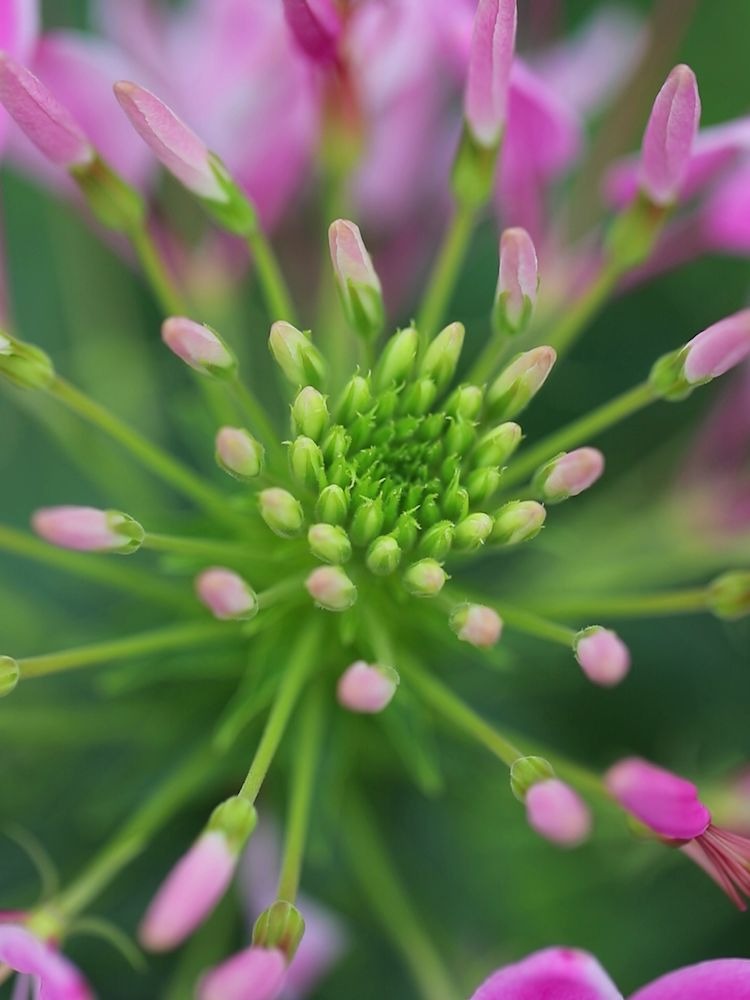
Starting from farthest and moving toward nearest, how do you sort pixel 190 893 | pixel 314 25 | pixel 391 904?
1. pixel 391 904
2. pixel 314 25
3. pixel 190 893

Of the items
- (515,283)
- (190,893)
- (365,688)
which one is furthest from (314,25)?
(190,893)

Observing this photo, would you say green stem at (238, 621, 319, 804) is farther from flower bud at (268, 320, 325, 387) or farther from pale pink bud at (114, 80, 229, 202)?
pale pink bud at (114, 80, 229, 202)

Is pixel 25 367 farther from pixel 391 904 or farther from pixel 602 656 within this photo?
pixel 391 904

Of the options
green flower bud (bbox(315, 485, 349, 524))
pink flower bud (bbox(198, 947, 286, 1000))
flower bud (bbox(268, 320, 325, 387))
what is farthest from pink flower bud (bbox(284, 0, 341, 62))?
pink flower bud (bbox(198, 947, 286, 1000))

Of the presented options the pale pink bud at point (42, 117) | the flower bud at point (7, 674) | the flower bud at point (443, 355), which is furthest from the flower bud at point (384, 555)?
the pale pink bud at point (42, 117)

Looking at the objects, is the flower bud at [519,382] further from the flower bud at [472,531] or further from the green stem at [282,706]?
the green stem at [282,706]

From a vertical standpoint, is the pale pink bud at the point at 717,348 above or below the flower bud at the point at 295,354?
above
